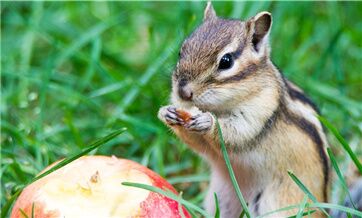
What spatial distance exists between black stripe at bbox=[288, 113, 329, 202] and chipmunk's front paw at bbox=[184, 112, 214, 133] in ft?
1.53

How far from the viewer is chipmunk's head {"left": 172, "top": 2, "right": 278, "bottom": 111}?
A: 333cm

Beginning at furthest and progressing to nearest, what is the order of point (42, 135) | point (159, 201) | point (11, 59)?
point (11, 59) < point (42, 135) < point (159, 201)

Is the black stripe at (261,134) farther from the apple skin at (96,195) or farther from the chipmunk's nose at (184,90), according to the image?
the apple skin at (96,195)

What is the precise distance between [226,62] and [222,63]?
2 centimetres

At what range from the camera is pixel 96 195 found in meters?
2.90

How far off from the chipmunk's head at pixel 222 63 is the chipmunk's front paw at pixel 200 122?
0.04m

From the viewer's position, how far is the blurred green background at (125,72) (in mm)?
4465

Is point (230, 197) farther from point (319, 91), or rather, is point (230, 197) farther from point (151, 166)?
point (319, 91)

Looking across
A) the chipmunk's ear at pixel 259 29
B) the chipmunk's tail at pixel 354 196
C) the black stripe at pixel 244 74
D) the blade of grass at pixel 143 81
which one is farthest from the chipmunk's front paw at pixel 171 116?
the blade of grass at pixel 143 81

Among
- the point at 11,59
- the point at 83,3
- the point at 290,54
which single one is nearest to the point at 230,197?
the point at 290,54

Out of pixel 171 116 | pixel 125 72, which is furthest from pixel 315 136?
pixel 125 72

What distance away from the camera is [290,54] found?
5.41m

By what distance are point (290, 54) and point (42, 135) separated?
185cm

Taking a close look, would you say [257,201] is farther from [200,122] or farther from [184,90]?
[184,90]
